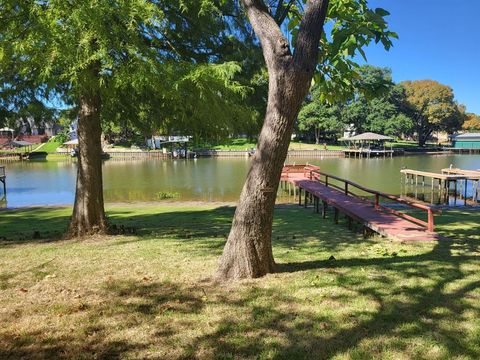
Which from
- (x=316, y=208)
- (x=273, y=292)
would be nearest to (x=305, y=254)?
(x=273, y=292)

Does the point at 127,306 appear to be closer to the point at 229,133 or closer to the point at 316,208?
the point at 229,133

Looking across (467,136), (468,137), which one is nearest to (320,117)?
(468,137)

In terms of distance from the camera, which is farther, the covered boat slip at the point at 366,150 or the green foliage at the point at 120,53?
the covered boat slip at the point at 366,150

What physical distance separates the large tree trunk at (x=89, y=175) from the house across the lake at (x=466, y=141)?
3202 inches

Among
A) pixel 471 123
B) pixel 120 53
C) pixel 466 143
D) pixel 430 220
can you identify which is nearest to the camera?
pixel 120 53

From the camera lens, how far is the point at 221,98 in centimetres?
668

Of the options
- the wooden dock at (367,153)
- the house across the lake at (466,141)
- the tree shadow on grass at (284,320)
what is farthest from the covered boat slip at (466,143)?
the tree shadow on grass at (284,320)

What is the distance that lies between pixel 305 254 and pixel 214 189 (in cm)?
2054

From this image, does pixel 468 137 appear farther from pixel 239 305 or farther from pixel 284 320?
pixel 284 320

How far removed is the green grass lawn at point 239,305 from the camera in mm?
3176

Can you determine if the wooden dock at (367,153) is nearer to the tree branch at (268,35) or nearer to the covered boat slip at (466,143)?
the covered boat slip at (466,143)

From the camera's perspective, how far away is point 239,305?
12.9 feet

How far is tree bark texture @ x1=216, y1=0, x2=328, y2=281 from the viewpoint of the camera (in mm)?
4270

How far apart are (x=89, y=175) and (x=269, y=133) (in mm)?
4775
